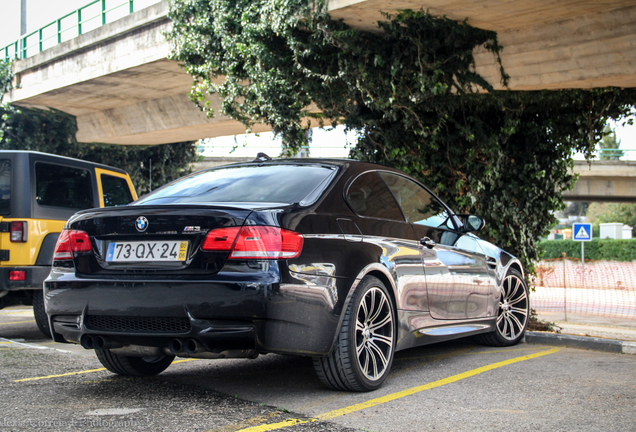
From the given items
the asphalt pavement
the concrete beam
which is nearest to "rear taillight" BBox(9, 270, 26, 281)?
the asphalt pavement

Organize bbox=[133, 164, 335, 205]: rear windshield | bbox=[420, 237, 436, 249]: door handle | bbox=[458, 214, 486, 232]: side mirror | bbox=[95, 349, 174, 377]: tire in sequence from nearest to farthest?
bbox=[133, 164, 335, 205]: rear windshield
bbox=[95, 349, 174, 377]: tire
bbox=[420, 237, 436, 249]: door handle
bbox=[458, 214, 486, 232]: side mirror

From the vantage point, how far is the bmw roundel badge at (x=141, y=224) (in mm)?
3820

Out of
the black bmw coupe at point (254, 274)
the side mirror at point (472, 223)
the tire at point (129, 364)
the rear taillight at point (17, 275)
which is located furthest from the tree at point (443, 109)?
the tire at point (129, 364)

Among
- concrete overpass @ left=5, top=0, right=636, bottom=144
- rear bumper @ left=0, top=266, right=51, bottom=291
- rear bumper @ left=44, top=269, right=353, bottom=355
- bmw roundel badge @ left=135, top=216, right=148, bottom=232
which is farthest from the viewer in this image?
concrete overpass @ left=5, top=0, right=636, bottom=144

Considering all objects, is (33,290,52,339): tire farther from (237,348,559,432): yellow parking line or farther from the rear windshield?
(237,348,559,432): yellow parking line

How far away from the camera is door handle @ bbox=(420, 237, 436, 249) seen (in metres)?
5.08

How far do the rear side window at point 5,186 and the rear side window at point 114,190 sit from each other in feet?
4.40

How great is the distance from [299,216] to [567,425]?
186cm

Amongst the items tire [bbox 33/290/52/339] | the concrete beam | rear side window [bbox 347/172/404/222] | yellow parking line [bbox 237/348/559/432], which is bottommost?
yellow parking line [bbox 237/348/559/432]

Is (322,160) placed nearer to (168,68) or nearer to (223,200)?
(223,200)

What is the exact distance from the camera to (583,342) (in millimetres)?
6699

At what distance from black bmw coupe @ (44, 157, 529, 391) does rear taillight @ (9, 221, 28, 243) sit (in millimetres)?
2765

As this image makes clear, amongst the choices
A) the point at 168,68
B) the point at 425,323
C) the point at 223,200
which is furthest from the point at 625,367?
the point at 168,68

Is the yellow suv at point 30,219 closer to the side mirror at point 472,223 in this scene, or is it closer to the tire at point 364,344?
the tire at point 364,344
